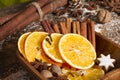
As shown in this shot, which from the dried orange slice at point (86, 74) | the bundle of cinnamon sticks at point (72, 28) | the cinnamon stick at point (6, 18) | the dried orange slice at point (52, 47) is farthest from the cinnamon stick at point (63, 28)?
the cinnamon stick at point (6, 18)

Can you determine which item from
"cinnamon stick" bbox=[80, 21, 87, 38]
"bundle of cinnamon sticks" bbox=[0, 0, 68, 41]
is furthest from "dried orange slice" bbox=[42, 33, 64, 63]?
"bundle of cinnamon sticks" bbox=[0, 0, 68, 41]

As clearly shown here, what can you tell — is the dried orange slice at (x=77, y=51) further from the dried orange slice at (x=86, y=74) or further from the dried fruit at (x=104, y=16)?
the dried fruit at (x=104, y=16)

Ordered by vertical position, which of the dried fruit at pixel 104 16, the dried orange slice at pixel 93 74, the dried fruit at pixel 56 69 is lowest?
the dried orange slice at pixel 93 74

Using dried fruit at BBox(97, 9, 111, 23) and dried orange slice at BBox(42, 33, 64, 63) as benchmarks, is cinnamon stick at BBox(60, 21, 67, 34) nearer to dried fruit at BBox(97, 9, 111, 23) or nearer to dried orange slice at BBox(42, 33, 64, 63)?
dried orange slice at BBox(42, 33, 64, 63)

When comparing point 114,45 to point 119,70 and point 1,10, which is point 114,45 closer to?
point 119,70

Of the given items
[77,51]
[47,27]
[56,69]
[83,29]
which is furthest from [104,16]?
[56,69]

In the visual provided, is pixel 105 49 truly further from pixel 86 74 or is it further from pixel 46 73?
pixel 46 73
